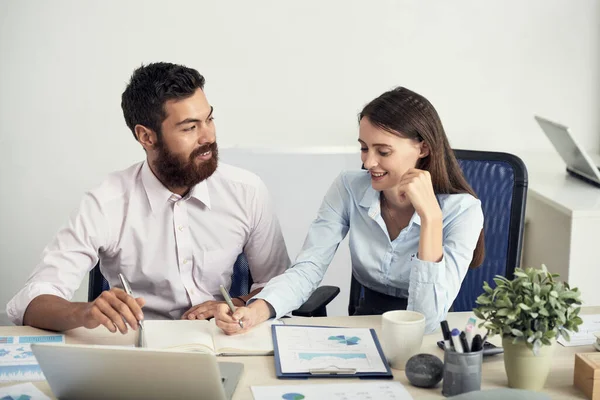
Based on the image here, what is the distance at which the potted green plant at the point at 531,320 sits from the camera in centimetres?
137

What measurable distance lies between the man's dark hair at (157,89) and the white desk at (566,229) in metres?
1.43

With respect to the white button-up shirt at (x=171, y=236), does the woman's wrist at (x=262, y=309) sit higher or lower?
lower

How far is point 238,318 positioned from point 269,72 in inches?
73.5

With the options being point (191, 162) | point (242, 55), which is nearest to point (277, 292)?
point (191, 162)

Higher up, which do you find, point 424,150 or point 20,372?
point 424,150

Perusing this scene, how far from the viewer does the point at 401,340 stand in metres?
1.50

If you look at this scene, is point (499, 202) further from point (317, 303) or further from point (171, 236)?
point (171, 236)

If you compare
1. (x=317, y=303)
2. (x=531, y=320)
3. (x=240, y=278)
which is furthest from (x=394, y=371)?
(x=240, y=278)

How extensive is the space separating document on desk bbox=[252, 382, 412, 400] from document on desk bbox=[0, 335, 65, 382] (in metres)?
0.42

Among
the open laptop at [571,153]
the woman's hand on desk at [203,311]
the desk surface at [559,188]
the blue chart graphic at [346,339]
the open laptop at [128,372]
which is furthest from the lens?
the open laptop at [571,153]

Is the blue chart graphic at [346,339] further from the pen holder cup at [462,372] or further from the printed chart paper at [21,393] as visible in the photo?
the printed chart paper at [21,393]

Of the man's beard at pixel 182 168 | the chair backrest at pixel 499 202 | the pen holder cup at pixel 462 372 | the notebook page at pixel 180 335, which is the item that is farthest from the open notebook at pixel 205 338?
the chair backrest at pixel 499 202

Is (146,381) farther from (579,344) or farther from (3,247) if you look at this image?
(3,247)

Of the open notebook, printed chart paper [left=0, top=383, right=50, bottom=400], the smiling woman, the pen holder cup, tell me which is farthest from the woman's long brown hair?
printed chart paper [left=0, top=383, right=50, bottom=400]
